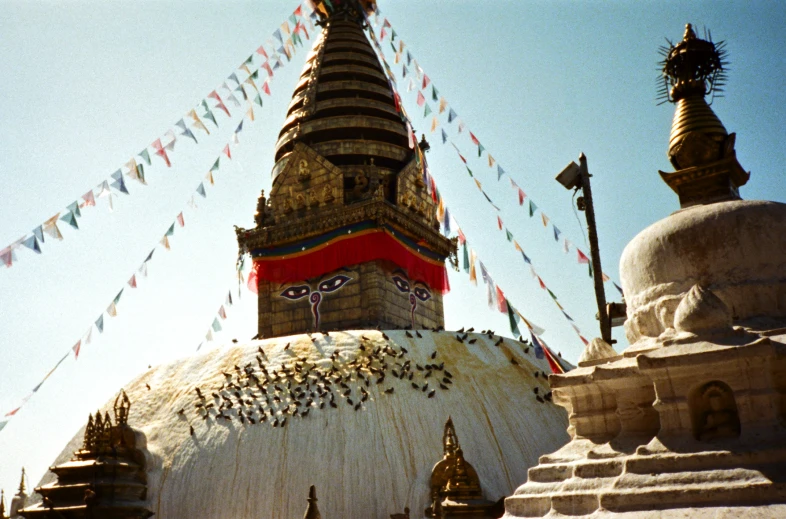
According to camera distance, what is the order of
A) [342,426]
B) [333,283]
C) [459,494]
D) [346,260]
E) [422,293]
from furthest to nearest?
[422,293] → [333,283] → [346,260] → [342,426] → [459,494]

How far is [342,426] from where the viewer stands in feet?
47.1

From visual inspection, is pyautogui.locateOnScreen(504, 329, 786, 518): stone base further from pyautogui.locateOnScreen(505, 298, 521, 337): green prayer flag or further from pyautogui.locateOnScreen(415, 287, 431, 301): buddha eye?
pyautogui.locateOnScreen(415, 287, 431, 301): buddha eye

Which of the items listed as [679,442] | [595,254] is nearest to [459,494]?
[595,254]

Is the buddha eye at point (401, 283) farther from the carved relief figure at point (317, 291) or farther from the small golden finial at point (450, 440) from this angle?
the small golden finial at point (450, 440)

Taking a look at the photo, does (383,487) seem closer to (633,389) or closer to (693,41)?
(633,389)

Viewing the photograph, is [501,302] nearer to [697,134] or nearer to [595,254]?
[595,254]

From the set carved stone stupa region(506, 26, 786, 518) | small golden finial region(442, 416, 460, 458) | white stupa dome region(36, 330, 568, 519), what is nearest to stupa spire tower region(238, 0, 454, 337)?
white stupa dome region(36, 330, 568, 519)

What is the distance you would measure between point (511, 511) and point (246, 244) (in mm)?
A: 17593

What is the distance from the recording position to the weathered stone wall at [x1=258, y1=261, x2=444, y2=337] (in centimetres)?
2088

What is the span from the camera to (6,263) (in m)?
14.4

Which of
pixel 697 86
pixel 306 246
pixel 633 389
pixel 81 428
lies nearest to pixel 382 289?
pixel 306 246

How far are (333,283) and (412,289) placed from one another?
2416mm

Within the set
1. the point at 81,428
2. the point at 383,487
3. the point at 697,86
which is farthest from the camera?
the point at 81,428

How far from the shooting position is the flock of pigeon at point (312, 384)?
15.0m
